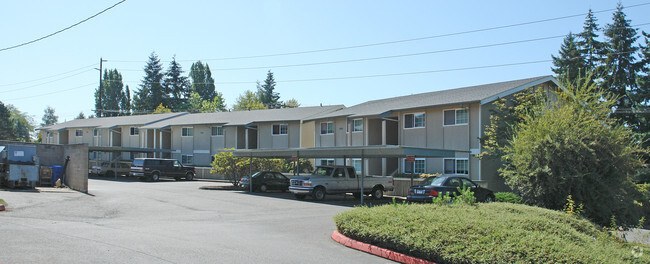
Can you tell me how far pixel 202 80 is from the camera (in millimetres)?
101188

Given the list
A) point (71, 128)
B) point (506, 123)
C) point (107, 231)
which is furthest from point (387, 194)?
point (71, 128)

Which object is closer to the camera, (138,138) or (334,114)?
(334,114)

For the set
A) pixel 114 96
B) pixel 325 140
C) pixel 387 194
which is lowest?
pixel 387 194

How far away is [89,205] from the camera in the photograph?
19.4 metres

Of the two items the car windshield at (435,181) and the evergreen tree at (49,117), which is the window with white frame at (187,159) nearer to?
the car windshield at (435,181)

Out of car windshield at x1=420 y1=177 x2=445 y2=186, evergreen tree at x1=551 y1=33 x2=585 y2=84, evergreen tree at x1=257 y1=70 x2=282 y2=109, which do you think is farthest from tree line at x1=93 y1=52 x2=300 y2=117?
car windshield at x1=420 y1=177 x2=445 y2=186

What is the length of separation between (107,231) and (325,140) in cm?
2662

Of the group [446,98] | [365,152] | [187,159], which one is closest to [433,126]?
[446,98]

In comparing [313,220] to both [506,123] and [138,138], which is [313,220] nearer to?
[506,123]

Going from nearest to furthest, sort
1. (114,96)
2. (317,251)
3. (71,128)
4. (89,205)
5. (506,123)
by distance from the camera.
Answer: (317,251), (89,205), (506,123), (71,128), (114,96)

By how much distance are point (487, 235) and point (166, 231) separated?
781cm

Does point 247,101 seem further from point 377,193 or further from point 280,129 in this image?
point 377,193

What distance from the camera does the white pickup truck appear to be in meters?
23.2

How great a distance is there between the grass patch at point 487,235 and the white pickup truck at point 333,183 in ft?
37.4
